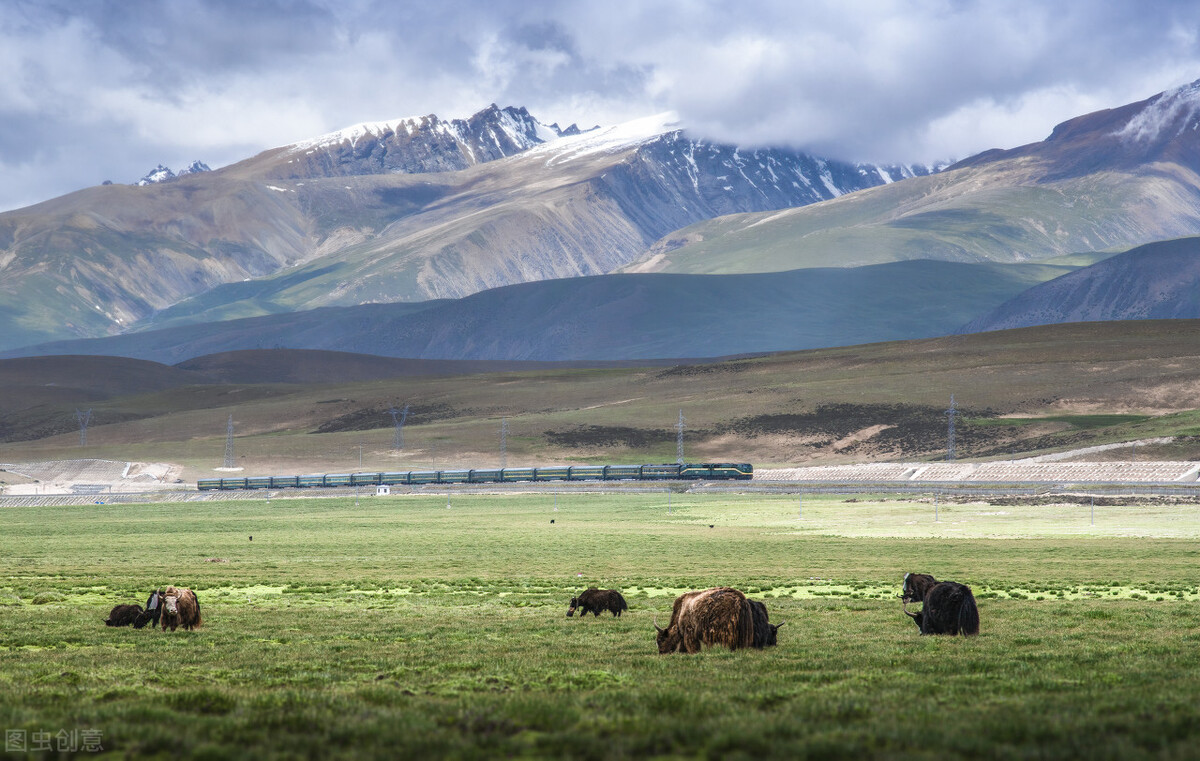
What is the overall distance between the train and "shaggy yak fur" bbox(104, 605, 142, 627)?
353ft

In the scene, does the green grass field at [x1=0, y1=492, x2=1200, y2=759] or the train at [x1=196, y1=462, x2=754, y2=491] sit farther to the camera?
the train at [x1=196, y1=462, x2=754, y2=491]

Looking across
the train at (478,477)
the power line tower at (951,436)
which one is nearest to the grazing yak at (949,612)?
the power line tower at (951,436)

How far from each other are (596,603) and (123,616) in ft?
32.6

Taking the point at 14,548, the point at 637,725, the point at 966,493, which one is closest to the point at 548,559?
the point at 14,548

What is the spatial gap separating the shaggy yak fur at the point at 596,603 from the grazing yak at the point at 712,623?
6691 mm

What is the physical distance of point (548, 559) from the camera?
4647 centimetres

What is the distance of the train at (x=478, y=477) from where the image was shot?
433ft

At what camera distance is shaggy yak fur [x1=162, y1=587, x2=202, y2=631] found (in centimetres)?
2253

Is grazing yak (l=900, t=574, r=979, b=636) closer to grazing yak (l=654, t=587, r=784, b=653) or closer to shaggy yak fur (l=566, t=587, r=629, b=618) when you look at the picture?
grazing yak (l=654, t=587, r=784, b=653)

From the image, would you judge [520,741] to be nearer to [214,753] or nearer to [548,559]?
[214,753]

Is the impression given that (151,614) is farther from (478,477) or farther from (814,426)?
(814,426)

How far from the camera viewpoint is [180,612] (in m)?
22.6

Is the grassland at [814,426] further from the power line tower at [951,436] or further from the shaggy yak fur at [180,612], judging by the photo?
the shaggy yak fur at [180,612]

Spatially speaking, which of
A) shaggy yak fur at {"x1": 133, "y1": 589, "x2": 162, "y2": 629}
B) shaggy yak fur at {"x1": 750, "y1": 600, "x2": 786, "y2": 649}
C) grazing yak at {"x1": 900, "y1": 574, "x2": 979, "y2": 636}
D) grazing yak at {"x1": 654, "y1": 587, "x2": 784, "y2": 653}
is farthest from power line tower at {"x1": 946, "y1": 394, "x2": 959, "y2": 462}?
shaggy yak fur at {"x1": 133, "y1": 589, "x2": 162, "y2": 629}
